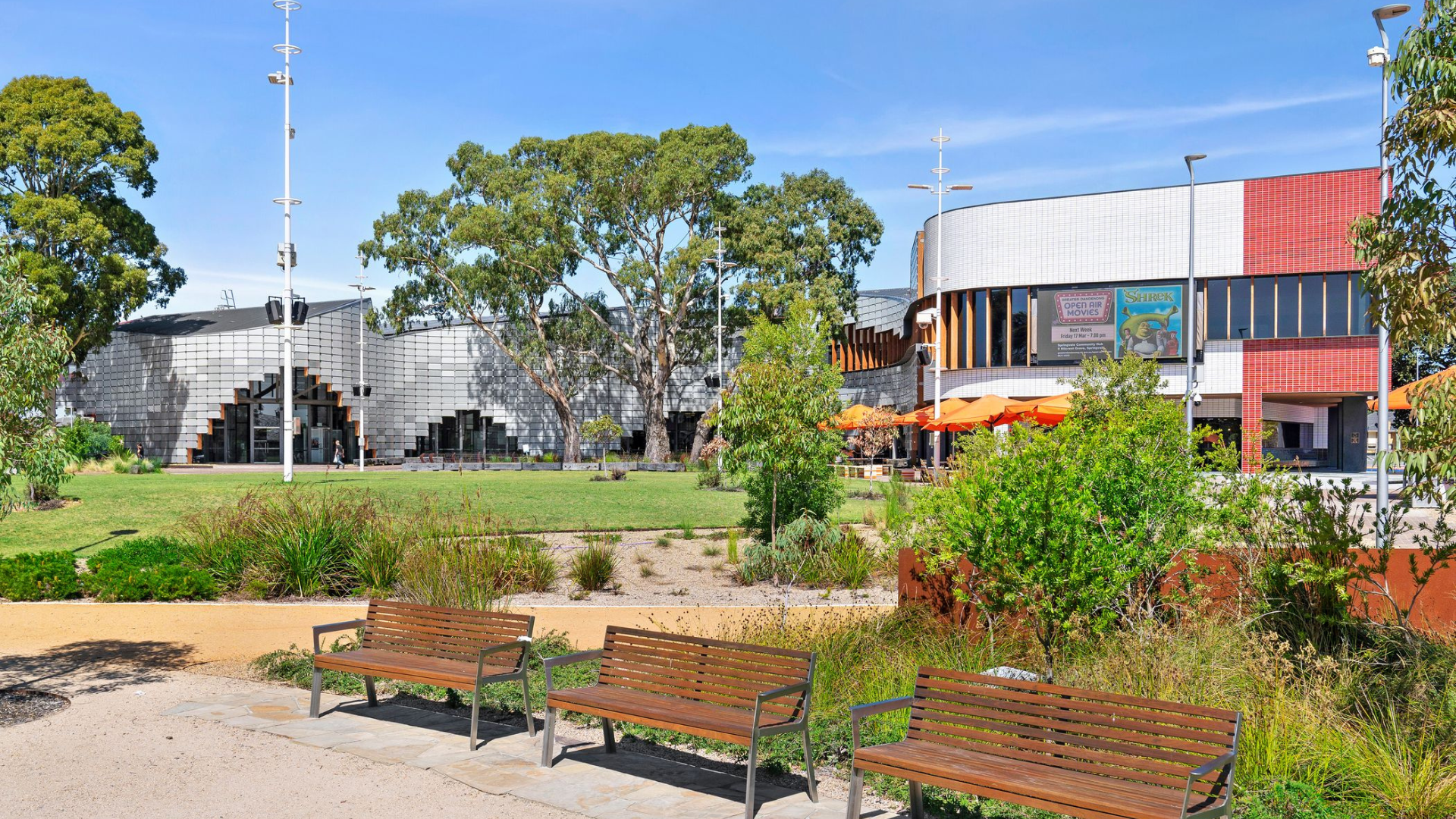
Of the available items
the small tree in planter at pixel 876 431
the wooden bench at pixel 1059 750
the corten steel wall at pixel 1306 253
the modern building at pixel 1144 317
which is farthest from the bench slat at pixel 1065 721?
the corten steel wall at pixel 1306 253

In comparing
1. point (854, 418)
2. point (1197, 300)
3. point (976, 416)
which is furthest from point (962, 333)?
point (976, 416)

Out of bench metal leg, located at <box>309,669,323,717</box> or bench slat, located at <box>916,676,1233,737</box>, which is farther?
bench metal leg, located at <box>309,669,323,717</box>

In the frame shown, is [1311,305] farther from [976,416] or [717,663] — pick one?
[717,663]

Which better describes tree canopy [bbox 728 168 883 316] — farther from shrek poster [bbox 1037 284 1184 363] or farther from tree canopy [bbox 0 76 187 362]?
tree canopy [bbox 0 76 187 362]

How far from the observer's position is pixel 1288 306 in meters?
37.8

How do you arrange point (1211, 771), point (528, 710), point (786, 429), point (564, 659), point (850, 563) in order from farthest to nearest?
point (786, 429), point (850, 563), point (528, 710), point (564, 659), point (1211, 771)

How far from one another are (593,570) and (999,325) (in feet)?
95.6

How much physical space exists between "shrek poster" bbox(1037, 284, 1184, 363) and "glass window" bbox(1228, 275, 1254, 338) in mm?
1596

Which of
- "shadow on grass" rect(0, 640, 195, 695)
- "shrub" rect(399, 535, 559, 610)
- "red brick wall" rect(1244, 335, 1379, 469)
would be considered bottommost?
"shadow on grass" rect(0, 640, 195, 695)

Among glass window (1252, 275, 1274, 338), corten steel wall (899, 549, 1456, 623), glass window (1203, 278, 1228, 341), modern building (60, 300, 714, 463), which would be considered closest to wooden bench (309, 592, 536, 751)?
corten steel wall (899, 549, 1456, 623)

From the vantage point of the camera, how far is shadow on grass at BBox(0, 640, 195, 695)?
28.7 feet

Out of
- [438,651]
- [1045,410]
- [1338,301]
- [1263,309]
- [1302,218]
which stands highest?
[1302,218]

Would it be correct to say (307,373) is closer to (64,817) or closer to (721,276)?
(721,276)

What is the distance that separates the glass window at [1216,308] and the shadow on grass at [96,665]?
35.4 meters
